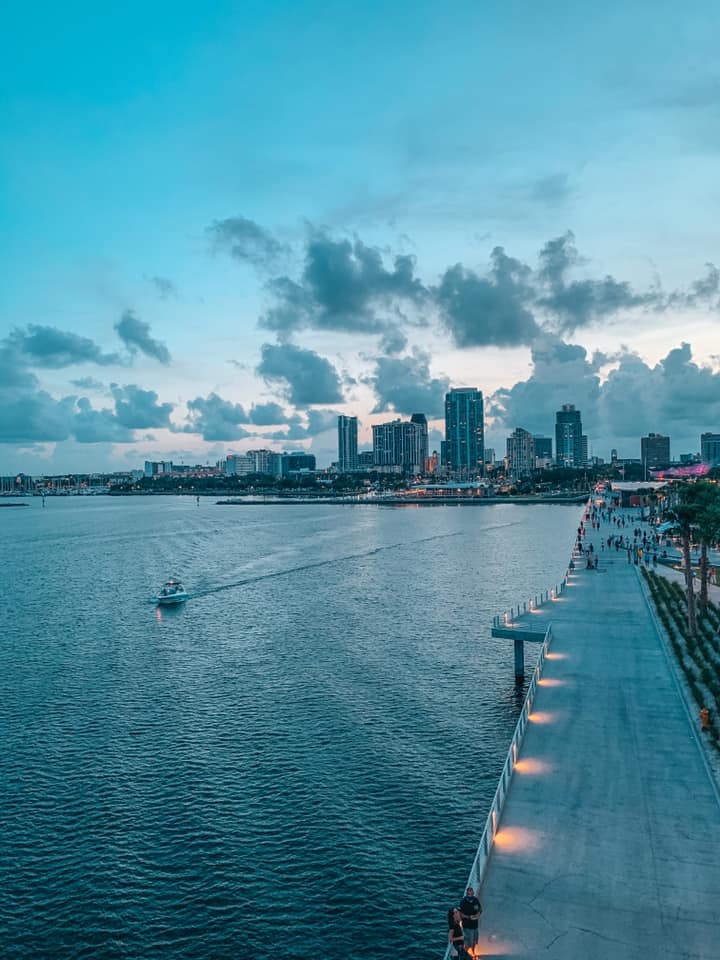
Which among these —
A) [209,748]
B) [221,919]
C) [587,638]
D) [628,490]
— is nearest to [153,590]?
[209,748]

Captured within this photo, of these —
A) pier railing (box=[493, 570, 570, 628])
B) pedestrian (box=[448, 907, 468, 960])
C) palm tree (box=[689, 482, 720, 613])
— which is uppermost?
palm tree (box=[689, 482, 720, 613])

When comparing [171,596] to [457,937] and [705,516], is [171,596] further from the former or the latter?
[457,937]

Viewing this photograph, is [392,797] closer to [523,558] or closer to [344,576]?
[344,576]

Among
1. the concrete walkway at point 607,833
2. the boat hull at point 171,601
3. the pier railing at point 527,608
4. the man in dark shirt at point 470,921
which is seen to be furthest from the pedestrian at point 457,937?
the boat hull at point 171,601

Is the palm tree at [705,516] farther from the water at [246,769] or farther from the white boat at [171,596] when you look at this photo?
the white boat at [171,596]

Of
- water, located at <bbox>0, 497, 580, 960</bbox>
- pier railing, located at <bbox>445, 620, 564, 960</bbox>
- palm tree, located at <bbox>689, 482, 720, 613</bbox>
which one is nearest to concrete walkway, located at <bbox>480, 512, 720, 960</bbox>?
pier railing, located at <bbox>445, 620, 564, 960</bbox>

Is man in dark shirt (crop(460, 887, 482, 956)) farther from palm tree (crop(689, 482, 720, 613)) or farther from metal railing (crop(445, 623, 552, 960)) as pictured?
palm tree (crop(689, 482, 720, 613))

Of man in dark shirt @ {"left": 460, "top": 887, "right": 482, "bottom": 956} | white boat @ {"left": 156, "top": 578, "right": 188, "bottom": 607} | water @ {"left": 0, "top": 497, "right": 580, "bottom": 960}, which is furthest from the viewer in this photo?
white boat @ {"left": 156, "top": 578, "right": 188, "bottom": 607}

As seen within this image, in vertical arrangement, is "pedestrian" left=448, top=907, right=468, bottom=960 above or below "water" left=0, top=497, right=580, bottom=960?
above
